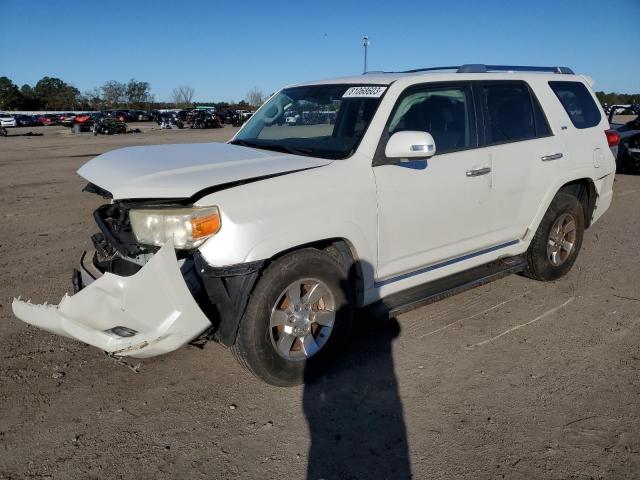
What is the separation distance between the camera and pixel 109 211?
370 centimetres

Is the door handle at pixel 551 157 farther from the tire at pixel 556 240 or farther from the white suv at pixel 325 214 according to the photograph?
the tire at pixel 556 240

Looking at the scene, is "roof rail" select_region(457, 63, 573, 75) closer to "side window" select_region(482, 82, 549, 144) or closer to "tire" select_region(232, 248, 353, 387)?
"side window" select_region(482, 82, 549, 144)

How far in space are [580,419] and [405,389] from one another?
3.37ft

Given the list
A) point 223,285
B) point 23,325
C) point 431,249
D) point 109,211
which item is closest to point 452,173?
point 431,249

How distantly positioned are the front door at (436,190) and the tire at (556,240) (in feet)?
2.81

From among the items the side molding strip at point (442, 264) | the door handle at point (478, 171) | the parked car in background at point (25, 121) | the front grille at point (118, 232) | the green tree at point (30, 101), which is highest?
the green tree at point (30, 101)

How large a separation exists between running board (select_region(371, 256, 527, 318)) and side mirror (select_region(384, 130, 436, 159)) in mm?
1037

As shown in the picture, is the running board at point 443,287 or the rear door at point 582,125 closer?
the running board at point 443,287

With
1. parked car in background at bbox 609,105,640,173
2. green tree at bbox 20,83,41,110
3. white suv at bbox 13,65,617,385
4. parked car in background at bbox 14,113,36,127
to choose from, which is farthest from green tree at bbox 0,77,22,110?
white suv at bbox 13,65,617,385

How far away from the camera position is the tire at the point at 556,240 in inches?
194

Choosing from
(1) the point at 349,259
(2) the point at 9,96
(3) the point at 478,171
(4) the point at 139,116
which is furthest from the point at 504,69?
(2) the point at 9,96

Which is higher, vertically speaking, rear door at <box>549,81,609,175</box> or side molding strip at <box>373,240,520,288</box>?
rear door at <box>549,81,609,175</box>

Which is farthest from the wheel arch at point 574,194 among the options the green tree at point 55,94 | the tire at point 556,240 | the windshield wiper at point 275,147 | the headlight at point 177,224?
the green tree at point 55,94

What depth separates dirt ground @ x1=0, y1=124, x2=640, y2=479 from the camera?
2.70 m
